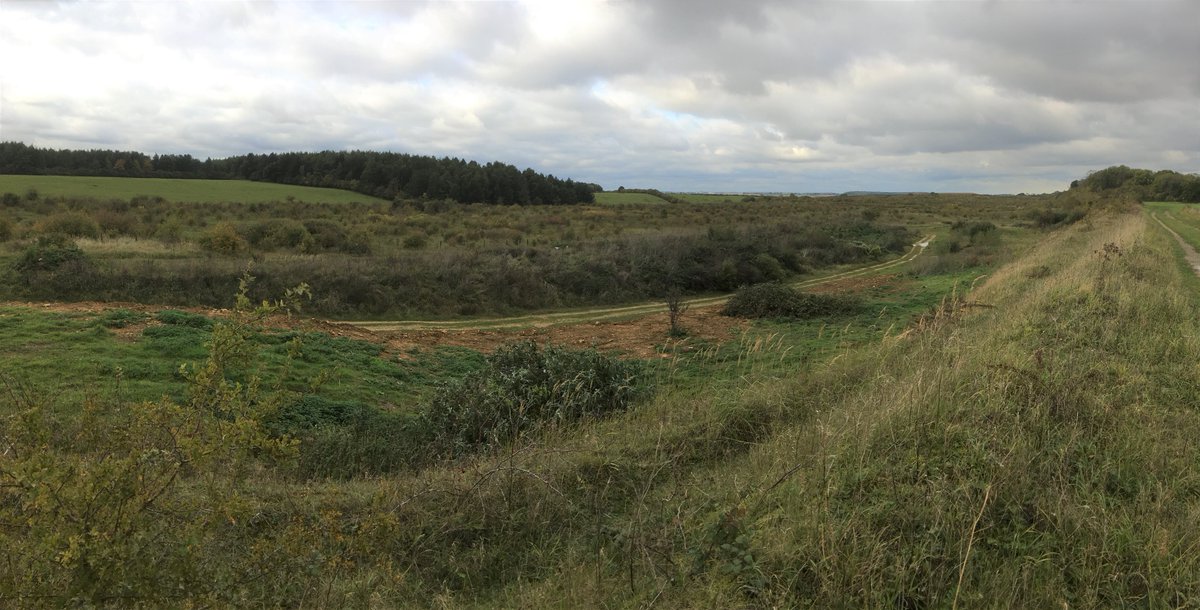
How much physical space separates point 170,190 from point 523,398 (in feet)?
219

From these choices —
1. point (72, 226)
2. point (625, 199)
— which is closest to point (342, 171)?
point (625, 199)

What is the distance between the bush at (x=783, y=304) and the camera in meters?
18.6

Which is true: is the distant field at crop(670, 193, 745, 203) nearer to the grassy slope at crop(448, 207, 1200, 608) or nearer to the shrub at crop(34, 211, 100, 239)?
the shrub at crop(34, 211, 100, 239)

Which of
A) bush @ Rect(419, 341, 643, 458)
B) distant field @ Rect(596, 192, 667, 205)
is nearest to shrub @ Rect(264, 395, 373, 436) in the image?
bush @ Rect(419, 341, 643, 458)

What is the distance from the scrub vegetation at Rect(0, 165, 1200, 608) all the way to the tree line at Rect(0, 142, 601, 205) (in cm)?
6703

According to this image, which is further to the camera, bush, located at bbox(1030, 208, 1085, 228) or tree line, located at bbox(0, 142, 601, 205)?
tree line, located at bbox(0, 142, 601, 205)

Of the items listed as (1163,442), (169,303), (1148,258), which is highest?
(1148,258)

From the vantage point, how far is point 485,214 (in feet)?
189

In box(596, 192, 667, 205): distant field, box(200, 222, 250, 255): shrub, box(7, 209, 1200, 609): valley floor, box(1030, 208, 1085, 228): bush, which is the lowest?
box(7, 209, 1200, 609): valley floor

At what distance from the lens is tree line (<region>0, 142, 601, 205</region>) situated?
240ft

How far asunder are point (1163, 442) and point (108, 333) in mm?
14693

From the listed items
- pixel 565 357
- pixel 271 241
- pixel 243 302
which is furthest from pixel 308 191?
pixel 243 302

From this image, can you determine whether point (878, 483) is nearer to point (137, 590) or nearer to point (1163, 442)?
point (1163, 442)

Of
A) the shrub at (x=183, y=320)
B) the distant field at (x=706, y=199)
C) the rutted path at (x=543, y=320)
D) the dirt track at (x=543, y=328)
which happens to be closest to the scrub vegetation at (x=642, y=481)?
the shrub at (x=183, y=320)
